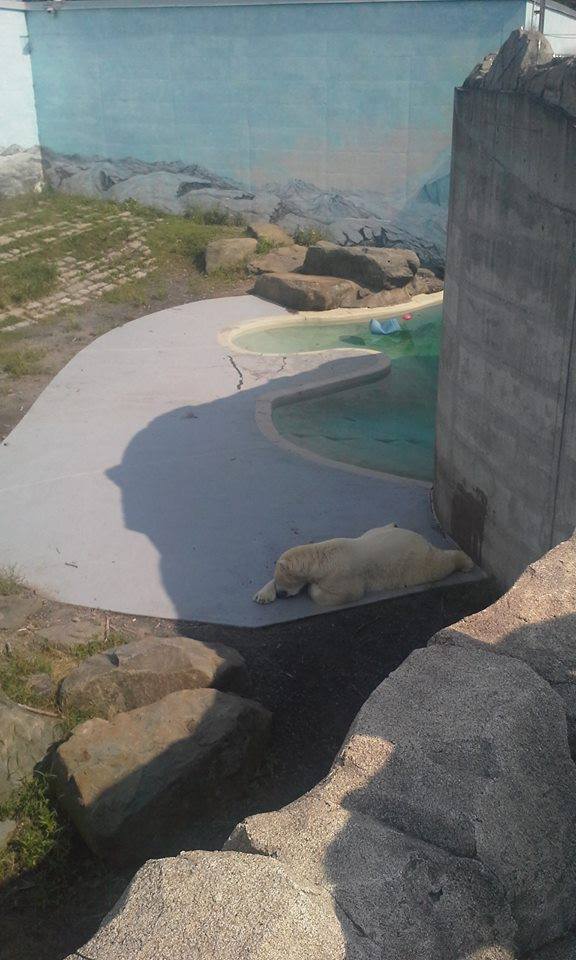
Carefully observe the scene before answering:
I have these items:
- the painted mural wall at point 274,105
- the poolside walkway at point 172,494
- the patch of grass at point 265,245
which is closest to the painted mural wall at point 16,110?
the painted mural wall at point 274,105

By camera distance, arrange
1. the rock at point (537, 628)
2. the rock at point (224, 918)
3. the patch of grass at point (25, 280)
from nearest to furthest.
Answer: the rock at point (224, 918) → the rock at point (537, 628) → the patch of grass at point (25, 280)

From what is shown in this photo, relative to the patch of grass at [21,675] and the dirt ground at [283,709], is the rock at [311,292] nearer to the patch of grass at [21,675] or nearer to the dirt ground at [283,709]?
the dirt ground at [283,709]

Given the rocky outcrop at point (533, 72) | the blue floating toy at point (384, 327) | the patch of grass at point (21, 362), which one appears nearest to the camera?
the rocky outcrop at point (533, 72)

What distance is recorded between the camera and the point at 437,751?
94.4 inches

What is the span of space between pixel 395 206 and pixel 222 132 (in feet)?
12.8

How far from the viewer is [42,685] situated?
636 centimetres

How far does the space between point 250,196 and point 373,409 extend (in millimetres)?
9187

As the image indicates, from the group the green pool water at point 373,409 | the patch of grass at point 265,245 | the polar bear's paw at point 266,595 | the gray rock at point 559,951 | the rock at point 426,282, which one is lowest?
the green pool water at point 373,409

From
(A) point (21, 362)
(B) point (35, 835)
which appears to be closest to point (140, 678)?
(B) point (35, 835)

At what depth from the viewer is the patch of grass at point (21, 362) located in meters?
12.6

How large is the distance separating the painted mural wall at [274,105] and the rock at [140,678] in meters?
13.4

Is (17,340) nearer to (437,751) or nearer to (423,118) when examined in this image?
(423,118)

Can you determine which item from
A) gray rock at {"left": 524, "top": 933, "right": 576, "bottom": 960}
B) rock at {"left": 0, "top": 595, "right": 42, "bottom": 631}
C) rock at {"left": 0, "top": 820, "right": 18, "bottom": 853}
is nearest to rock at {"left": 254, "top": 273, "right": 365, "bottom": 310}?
rock at {"left": 0, "top": 595, "right": 42, "bottom": 631}

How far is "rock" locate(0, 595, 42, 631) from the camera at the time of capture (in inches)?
279
